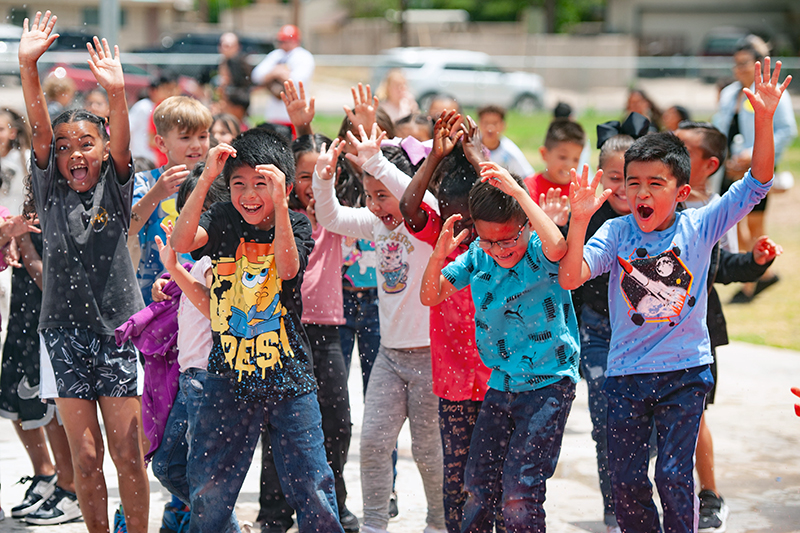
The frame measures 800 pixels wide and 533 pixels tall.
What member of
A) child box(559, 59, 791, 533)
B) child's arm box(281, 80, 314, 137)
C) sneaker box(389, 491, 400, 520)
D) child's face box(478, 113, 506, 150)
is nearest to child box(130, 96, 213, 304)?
child's arm box(281, 80, 314, 137)

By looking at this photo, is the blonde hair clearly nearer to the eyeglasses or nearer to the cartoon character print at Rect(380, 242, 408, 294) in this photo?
the cartoon character print at Rect(380, 242, 408, 294)

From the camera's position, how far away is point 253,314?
3.57 metres

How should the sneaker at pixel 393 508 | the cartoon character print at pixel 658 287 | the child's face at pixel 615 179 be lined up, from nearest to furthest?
1. the cartoon character print at pixel 658 287
2. the child's face at pixel 615 179
3. the sneaker at pixel 393 508

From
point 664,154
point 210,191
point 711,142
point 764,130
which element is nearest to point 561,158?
point 711,142

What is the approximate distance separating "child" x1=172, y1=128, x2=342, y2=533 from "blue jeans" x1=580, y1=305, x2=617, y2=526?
1.44 m

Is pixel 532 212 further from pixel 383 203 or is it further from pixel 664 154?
pixel 383 203

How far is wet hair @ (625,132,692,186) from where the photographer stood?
3635 millimetres

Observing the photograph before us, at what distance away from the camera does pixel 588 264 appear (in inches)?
141

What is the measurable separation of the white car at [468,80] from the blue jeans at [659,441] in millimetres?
21702

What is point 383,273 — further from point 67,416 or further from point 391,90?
point 391,90

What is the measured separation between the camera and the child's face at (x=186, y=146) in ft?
15.7

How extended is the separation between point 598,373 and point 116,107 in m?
2.55

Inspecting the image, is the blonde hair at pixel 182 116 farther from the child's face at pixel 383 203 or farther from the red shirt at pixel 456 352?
the red shirt at pixel 456 352

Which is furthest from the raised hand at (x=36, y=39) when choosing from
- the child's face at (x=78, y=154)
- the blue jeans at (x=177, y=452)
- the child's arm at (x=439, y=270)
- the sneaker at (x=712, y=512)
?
the sneaker at (x=712, y=512)
